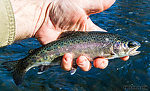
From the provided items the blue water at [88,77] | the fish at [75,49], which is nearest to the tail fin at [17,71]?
the fish at [75,49]

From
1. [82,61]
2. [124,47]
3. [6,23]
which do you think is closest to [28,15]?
[6,23]

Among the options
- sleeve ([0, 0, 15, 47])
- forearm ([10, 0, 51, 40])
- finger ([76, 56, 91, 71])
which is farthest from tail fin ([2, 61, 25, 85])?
finger ([76, 56, 91, 71])

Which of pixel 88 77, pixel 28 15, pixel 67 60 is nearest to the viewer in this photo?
pixel 67 60

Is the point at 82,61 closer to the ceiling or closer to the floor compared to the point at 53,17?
closer to the floor

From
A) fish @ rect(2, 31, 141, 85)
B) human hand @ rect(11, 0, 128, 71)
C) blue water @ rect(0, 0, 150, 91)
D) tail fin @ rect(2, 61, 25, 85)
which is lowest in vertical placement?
blue water @ rect(0, 0, 150, 91)

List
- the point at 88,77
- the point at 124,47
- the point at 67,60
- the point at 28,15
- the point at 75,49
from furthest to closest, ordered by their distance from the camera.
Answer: the point at 88,77 → the point at 28,15 → the point at 124,47 → the point at 75,49 → the point at 67,60

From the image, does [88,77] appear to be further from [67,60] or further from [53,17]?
[53,17]

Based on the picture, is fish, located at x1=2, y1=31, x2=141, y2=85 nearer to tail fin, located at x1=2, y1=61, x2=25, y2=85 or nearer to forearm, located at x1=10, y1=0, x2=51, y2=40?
tail fin, located at x1=2, y1=61, x2=25, y2=85
